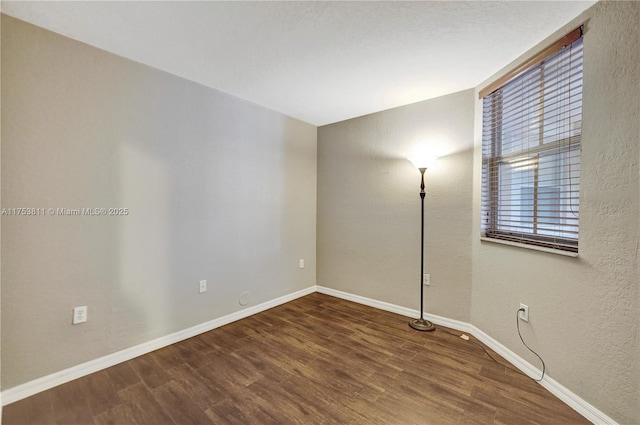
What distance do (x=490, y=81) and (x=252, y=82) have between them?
7.10 ft

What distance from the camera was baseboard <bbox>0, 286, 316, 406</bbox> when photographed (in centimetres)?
165

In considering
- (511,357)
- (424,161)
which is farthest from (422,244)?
(511,357)

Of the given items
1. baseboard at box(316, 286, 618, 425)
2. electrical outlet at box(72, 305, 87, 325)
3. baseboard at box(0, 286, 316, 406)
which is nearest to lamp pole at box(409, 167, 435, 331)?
baseboard at box(316, 286, 618, 425)

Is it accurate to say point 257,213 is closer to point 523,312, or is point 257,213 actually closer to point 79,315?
point 79,315

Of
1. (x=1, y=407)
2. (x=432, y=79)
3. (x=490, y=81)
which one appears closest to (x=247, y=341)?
(x=1, y=407)

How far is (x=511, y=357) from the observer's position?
6.80 feet

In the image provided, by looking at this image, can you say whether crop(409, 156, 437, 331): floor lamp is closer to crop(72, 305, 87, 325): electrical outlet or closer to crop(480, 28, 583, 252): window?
crop(480, 28, 583, 252): window

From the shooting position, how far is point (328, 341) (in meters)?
2.41

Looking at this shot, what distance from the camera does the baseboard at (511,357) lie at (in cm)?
152

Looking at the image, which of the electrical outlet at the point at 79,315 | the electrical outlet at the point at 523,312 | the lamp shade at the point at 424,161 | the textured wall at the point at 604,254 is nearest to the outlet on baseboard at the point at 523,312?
the electrical outlet at the point at 523,312

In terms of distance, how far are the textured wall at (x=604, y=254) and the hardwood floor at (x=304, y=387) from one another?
28 centimetres

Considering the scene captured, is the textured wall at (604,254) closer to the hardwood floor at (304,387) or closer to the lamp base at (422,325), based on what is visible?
the hardwood floor at (304,387)

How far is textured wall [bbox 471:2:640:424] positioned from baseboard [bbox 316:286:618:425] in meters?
0.05

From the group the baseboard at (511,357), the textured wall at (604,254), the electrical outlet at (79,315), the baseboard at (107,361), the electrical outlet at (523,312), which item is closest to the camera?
the textured wall at (604,254)
